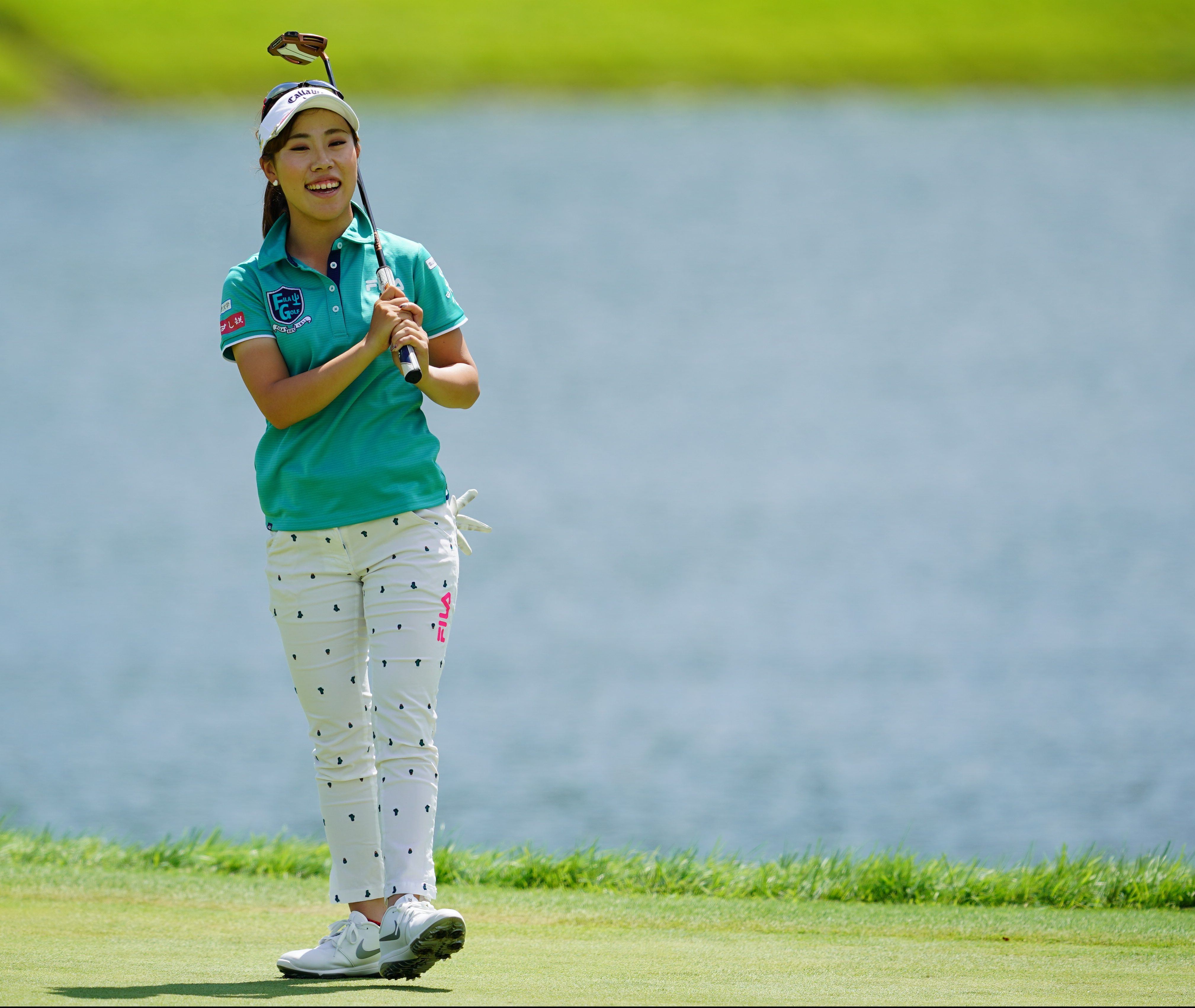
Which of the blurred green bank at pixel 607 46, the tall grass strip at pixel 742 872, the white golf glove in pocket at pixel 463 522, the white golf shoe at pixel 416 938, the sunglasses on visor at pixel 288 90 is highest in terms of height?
A: the blurred green bank at pixel 607 46

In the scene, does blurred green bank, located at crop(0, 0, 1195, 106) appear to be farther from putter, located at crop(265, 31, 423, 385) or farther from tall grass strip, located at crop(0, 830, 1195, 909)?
putter, located at crop(265, 31, 423, 385)

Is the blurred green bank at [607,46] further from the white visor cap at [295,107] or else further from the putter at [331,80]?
the white visor cap at [295,107]

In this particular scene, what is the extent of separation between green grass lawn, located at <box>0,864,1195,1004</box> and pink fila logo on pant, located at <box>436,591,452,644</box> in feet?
2.68

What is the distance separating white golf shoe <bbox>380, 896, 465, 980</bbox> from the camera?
3.80 metres

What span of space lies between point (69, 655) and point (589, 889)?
36.3ft

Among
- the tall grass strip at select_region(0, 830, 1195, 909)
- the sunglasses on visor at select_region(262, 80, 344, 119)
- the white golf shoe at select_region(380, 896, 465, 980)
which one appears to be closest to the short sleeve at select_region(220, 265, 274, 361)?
the sunglasses on visor at select_region(262, 80, 344, 119)

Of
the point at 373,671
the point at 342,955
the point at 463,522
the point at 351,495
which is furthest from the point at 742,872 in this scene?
the point at 351,495

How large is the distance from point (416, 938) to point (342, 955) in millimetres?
386

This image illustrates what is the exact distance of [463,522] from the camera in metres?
4.64

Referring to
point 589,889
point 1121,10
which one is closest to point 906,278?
point 589,889

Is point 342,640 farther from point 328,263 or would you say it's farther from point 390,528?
point 328,263

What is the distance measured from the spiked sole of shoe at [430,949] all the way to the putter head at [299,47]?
7.74ft

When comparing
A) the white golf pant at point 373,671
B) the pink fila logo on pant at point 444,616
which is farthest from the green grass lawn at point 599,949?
the pink fila logo on pant at point 444,616

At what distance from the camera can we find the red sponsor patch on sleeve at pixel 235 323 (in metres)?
4.21
